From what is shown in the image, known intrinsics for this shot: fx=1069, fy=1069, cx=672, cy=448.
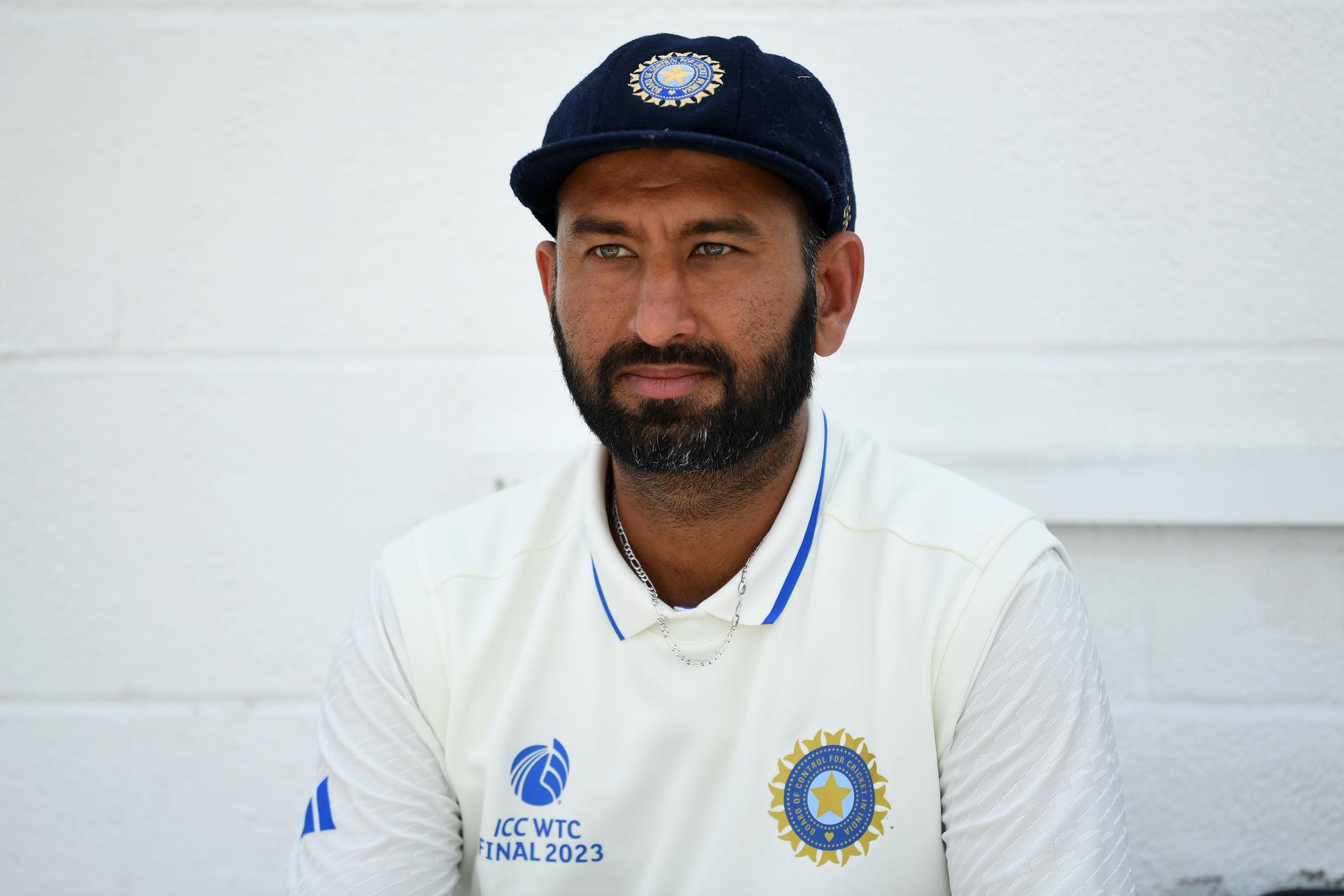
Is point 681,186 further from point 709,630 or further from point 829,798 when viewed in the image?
point 829,798

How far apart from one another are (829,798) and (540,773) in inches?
17.0

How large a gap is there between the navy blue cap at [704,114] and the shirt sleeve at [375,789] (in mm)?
779

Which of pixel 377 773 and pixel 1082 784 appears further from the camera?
pixel 377 773

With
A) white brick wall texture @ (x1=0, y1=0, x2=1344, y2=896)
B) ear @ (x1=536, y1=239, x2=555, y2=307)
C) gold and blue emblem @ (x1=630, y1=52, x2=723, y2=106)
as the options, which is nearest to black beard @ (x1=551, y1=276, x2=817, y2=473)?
ear @ (x1=536, y1=239, x2=555, y2=307)

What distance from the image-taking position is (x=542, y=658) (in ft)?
5.44

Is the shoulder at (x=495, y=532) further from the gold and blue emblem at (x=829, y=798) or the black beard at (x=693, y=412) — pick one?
the gold and blue emblem at (x=829, y=798)

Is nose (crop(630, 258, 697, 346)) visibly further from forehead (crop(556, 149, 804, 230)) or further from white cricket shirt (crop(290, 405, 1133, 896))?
white cricket shirt (crop(290, 405, 1133, 896))

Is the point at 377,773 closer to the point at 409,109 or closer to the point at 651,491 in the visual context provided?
the point at 651,491

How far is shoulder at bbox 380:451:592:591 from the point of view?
1733mm

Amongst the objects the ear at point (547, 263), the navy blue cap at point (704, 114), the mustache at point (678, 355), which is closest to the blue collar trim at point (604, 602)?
the mustache at point (678, 355)

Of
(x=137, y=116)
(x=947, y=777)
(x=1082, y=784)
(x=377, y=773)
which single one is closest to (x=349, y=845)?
(x=377, y=773)

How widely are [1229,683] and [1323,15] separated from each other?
4.65 ft

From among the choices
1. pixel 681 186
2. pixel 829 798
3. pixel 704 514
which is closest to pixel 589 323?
pixel 681 186

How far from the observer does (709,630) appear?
163 cm
